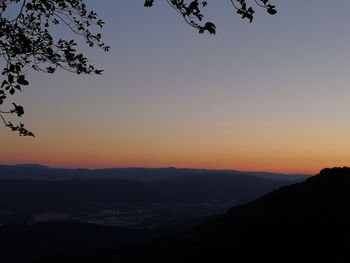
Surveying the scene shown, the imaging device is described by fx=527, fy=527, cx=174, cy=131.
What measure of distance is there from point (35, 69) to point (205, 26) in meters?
5.33

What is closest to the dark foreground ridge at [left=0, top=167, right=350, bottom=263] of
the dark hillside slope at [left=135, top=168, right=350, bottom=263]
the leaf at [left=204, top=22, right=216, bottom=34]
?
the dark hillside slope at [left=135, top=168, right=350, bottom=263]

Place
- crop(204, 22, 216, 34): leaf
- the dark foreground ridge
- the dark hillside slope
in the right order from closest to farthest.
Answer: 1. crop(204, 22, 216, 34): leaf
2. the dark hillside slope
3. the dark foreground ridge

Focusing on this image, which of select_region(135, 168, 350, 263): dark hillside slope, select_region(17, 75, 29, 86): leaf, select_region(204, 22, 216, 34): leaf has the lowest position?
select_region(135, 168, 350, 263): dark hillside slope

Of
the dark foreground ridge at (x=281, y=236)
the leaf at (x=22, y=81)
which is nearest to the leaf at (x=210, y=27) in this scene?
the leaf at (x=22, y=81)

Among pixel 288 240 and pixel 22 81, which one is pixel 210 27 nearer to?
pixel 22 81

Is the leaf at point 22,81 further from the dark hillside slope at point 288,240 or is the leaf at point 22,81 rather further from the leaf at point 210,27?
the dark hillside slope at point 288,240

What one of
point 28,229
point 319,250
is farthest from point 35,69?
point 28,229

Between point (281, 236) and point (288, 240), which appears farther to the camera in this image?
point (281, 236)

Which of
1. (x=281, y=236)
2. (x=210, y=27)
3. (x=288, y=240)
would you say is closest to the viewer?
(x=210, y=27)

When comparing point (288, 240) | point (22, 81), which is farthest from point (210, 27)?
point (288, 240)

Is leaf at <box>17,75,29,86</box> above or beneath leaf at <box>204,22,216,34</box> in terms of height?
beneath

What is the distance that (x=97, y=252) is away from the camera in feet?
382

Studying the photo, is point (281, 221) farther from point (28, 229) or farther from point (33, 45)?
point (28, 229)

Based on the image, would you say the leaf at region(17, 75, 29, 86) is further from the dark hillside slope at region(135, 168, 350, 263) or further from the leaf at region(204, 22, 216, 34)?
the dark hillside slope at region(135, 168, 350, 263)
